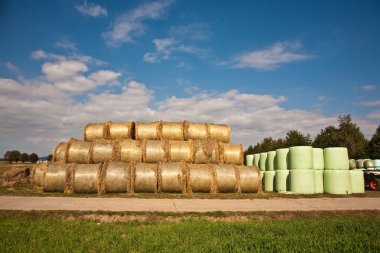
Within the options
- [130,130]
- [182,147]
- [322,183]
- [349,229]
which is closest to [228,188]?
[182,147]

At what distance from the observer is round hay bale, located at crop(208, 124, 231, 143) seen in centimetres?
1894

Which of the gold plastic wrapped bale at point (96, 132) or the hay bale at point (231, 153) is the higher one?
the gold plastic wrapped bale at point (96, 132)

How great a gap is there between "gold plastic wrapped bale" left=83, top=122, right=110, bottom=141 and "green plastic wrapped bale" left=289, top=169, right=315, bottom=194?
11.0 meters

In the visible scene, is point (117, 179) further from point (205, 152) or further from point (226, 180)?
point (226, 180)

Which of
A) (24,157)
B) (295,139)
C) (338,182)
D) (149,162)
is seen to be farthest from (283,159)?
(24,157)

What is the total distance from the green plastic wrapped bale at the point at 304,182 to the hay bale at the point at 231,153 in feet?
10.4

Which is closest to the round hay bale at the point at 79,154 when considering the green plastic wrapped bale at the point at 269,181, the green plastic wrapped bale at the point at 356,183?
the green plastic wrapped bale at the point at 269,181

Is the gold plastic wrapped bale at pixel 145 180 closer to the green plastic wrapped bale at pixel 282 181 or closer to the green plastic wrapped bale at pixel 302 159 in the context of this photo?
the green plastic wrapped bale at pixel 282 181

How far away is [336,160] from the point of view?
56.5 feet

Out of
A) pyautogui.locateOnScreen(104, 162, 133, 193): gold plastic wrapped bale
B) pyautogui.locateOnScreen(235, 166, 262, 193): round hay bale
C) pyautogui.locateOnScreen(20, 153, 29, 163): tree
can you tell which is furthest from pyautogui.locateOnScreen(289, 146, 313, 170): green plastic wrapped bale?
pyautogui.locateOnScreen(20, 153, 29, 163): tree

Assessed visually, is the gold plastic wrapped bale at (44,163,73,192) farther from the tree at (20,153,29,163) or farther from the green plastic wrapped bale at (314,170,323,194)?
the tree at (20,153,29,163)

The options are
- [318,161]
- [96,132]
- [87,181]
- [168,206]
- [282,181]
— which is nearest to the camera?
[168,206]

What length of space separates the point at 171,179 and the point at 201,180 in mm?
1496

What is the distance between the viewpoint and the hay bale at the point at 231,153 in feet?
58.3
